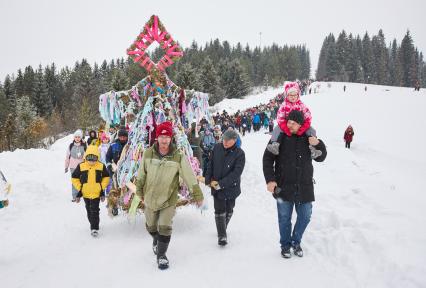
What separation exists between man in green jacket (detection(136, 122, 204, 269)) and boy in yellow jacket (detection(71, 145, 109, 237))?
1.77 m

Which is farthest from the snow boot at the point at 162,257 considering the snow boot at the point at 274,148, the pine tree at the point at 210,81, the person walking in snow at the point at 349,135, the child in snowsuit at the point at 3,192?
the pine tree at the point at 210,81

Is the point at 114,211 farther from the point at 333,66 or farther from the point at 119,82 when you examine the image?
the point at 333,66

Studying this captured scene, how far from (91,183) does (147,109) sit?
1669mm

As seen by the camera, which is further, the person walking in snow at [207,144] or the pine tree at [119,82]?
the pine tree at [119,82]

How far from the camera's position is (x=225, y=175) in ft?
17.3

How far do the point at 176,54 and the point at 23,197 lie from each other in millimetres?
5579

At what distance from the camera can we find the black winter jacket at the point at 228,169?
5.20 meters

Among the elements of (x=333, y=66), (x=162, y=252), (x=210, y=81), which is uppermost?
(x=333, y=66)

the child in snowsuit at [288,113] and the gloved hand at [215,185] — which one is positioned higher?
the child in snowsuit at [288,113]

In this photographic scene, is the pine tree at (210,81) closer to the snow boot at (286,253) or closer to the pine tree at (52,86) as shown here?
the pine tree at (52,86)

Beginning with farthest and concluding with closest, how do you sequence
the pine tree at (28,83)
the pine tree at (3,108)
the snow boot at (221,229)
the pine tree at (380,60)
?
the pine tree at (380,60), the pine tree at (28,83), the pine tree at (3,108), the snow boot at (221,229)

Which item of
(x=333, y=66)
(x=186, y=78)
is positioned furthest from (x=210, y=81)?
(x=333, y=66)

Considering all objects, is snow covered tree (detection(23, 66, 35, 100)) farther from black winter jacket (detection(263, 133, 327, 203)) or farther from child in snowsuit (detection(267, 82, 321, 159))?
black winter jacket (detection(263, 133, 327, 203))

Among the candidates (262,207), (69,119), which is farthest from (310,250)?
(69,119)
